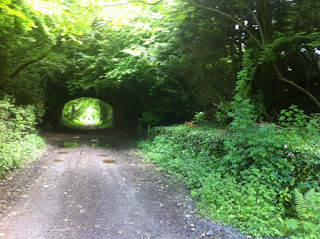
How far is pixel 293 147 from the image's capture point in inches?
170

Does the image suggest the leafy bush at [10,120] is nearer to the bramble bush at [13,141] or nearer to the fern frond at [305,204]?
the bramble bush at [13,141]

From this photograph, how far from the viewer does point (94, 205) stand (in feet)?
16.0

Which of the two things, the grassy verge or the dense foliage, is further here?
the grassy verge

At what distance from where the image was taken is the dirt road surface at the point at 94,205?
3869 mm

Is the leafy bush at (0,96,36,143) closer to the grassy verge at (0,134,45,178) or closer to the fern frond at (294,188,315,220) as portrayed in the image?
the grassy verge at (0,134,45,178)

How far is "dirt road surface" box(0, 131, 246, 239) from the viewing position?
387cm

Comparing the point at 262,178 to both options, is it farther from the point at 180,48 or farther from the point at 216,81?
the point at 216,81

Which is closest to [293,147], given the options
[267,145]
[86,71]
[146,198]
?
[267,145]

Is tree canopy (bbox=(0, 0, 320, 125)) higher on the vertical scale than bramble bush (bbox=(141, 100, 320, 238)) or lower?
higher

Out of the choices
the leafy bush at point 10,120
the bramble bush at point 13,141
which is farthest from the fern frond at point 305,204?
the leafy bush at point 10,120

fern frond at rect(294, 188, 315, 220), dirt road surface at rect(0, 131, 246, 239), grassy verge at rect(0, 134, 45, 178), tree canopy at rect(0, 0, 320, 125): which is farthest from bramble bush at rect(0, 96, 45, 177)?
fern frond at rect(294, 188, 315, 220)

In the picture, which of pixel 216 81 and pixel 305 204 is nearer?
pixel 305 204

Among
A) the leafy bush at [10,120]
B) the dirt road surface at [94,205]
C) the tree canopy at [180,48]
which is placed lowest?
the dirt road surface at [94,205]

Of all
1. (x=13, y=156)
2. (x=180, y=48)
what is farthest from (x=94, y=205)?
(x=180, y=48)
